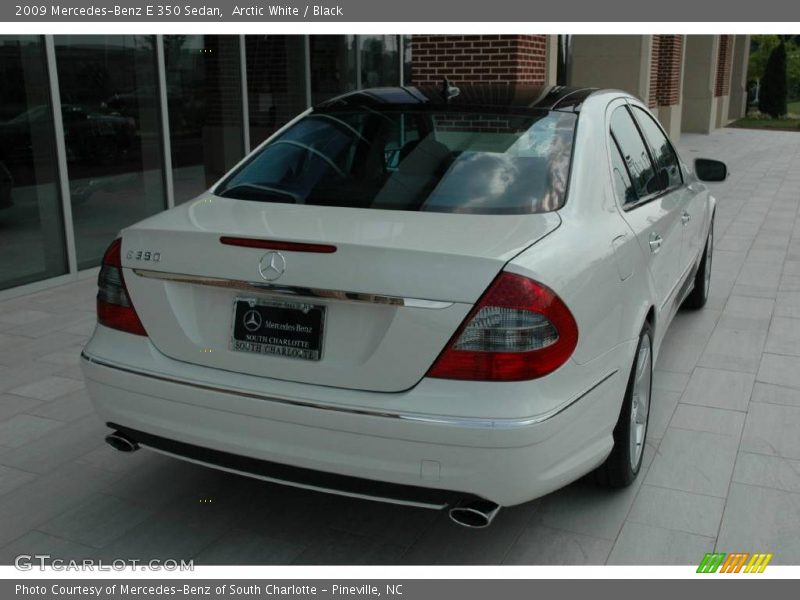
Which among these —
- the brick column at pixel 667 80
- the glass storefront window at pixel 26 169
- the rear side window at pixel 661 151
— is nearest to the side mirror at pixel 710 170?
the rear side window at pixel 661 151

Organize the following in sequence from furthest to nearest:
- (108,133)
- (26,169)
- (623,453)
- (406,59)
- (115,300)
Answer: (406,59), (108,133), (26,169), (623,453), (115,300)

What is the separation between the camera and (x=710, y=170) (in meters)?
5.66

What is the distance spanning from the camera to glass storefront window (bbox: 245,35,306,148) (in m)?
10.1

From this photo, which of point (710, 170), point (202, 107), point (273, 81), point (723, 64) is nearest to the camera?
point (710, 170)

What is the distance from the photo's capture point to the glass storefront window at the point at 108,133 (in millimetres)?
7645

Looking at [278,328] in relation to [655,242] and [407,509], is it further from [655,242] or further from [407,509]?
[655,242]

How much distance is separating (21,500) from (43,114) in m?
4.69

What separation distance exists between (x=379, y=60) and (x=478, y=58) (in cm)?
271

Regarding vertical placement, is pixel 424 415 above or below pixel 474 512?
above

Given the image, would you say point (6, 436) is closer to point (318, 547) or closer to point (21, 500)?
point (21, 500)

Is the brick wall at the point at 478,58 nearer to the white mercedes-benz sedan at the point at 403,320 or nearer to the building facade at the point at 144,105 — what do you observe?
the building facade at the point at 144,105

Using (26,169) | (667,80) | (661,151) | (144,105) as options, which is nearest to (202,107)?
(144,105)

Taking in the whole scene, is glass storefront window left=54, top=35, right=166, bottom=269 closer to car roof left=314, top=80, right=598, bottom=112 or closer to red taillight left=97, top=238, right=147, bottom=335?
car roof left=314, top=80, right=598, bottom=112

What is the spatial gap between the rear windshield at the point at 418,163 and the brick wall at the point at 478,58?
6.61m
